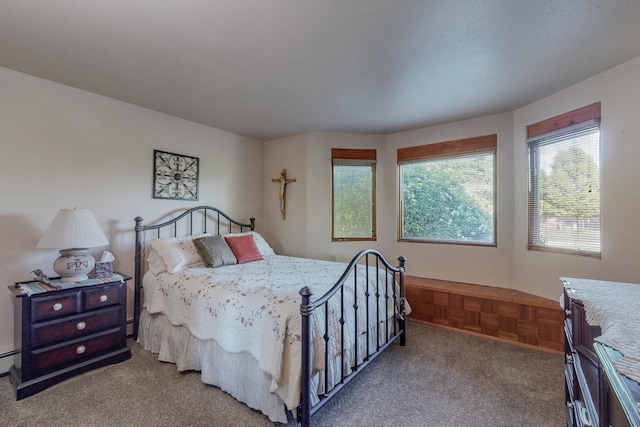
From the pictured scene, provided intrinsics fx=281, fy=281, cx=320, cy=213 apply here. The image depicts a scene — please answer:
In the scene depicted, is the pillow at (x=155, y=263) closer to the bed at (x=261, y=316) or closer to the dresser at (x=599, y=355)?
the bed at (x=261, y=316)

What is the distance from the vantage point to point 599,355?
0.77 m

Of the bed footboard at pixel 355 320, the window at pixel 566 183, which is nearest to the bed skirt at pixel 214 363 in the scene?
the bed footboard at pixel 355 320

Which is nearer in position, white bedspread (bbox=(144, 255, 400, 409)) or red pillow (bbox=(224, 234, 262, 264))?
white bedspread (bbox=(144, 255, 400, 409))

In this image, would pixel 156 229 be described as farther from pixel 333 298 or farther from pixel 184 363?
pixel 333 298

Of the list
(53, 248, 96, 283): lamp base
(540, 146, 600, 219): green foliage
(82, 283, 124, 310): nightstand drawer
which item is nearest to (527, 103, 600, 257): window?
(540, 146, 600, 219): green foliage

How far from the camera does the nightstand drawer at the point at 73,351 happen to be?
78.4 inches

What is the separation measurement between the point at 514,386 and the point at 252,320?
197 cm

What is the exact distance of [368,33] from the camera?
178cm

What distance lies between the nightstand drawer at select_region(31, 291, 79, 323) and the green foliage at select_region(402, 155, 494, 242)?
3586 mm

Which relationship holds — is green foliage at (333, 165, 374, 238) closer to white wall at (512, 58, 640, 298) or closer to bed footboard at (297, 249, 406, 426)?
bed footboard at (297, 249, 406, 426)

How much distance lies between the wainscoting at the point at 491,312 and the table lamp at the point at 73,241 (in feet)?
10.5

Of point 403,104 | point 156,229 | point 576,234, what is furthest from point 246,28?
point 576,234

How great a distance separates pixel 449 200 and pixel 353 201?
126 cm

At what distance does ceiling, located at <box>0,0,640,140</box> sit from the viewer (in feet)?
5.20
